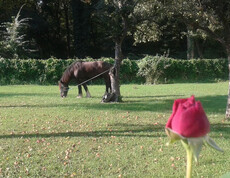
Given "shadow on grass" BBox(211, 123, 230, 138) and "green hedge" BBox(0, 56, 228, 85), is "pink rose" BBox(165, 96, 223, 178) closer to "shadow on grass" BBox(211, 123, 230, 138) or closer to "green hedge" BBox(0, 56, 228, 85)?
"shadow on grass" BBox(211, 123, 230, 138)

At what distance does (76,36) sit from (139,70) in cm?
1237

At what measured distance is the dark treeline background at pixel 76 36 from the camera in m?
35.6

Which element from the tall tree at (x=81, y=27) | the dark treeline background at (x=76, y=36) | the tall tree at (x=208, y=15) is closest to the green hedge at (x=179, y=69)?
the dark treeline background at (x=76, y=36)

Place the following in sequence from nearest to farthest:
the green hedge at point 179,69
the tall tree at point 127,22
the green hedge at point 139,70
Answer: the tall tree at point 127,22 → the green hedge at point 139,70 → the green hedge at point 179,69

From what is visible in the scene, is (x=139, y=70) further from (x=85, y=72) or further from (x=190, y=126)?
(x=190, y=126)

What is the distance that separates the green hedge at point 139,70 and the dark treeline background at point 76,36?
7.26 m

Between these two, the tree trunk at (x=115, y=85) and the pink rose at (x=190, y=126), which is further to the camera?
the tree trunk at (x=115, y=85)

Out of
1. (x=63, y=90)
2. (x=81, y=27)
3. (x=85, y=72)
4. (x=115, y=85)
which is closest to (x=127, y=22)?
(x=115, y=85)

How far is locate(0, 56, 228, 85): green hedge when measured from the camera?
79.8ft

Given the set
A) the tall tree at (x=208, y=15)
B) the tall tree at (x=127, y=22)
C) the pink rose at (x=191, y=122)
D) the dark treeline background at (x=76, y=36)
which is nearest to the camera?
the pink rose at (x=191, y=122)

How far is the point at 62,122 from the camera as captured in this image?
351 inches

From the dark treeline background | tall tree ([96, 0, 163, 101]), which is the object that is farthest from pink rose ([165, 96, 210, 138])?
the dark treeline background

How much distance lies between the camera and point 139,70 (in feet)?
84.9

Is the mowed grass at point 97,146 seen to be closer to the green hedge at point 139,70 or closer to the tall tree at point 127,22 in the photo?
the tall tree at point 127,22
